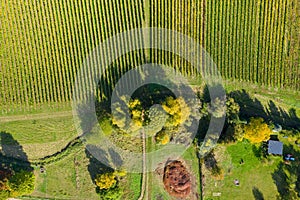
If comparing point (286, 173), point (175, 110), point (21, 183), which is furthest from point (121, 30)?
point (286, 173)

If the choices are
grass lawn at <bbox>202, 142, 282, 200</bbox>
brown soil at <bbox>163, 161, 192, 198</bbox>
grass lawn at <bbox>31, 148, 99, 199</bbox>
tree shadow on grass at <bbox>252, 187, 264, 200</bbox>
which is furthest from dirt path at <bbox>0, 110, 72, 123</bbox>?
tree shadow on grass at <bbox>252, 187, 264, 200</bbox>

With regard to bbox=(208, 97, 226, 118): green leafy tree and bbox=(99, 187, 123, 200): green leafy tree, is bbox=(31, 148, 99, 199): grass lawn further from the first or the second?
bbox=(208, 97, 226, 118): green leafy tree

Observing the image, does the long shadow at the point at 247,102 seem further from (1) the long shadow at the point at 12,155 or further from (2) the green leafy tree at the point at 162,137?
(1) the long shadow at the point at 12,155

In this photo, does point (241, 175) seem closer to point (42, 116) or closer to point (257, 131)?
point (257, 131)

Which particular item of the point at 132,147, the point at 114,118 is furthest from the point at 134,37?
the point at 132,147

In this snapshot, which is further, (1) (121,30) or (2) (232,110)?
(1) (121,30)

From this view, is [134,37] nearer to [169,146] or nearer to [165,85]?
[165,85]
